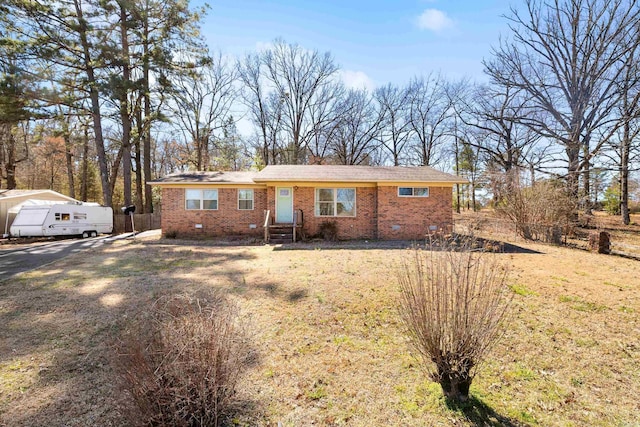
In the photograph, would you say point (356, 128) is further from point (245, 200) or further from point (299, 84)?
point (245, 200)

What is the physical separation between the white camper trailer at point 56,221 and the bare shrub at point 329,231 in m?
14.1

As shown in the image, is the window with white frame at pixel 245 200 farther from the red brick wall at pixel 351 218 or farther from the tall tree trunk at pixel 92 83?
the tall tree trunk at pixel 92 83

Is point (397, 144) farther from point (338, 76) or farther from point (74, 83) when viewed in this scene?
point (74, 83)

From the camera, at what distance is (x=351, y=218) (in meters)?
13.9

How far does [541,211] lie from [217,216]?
14.7 metres

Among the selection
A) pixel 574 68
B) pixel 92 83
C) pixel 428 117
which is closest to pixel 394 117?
pixel 428 117

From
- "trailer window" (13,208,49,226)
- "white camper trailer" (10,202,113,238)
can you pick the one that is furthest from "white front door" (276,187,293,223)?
"trailer window" (13,208,49,226)

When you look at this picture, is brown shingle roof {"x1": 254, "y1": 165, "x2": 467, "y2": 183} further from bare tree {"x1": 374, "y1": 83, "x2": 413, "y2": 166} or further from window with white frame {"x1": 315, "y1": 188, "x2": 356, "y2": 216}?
bare tree {"x1": 374, "y1": 83, "x2": 413, "y2": 166}

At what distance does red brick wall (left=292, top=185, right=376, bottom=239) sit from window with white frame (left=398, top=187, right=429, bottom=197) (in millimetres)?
1286

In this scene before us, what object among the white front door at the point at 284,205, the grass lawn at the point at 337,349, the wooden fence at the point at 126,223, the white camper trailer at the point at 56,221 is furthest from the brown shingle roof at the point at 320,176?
the wooden fence at the point at 126,223

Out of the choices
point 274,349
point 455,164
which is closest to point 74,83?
point 274,349

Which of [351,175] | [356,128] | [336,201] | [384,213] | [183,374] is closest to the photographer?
[183,374]

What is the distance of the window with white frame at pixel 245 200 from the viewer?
14.6m

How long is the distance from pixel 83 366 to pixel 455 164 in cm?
3368
